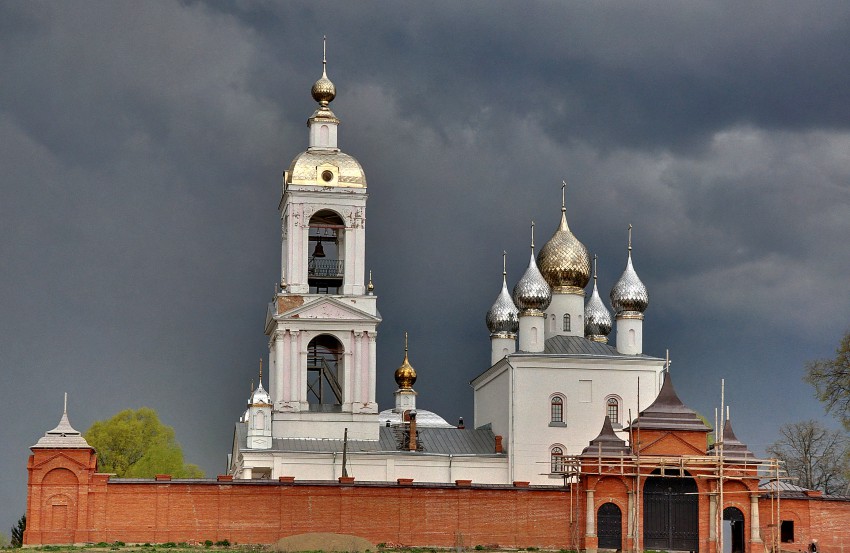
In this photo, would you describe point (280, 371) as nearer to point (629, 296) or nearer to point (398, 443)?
point (398, 443)

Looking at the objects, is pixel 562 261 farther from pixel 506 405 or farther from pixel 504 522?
pixel 504 522

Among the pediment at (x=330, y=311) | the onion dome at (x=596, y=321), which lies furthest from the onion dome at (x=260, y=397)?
the onion dome at (x=596, y=321)

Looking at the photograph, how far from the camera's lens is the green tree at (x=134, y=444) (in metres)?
82.7

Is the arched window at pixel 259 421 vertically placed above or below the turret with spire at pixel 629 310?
below

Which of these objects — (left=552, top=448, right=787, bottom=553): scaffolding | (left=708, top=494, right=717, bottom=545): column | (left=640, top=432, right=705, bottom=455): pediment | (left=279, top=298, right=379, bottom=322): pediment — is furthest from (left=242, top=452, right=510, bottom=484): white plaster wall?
(left=708, top=494, right=717, bottom=545): column

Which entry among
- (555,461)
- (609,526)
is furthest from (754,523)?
(555,461)

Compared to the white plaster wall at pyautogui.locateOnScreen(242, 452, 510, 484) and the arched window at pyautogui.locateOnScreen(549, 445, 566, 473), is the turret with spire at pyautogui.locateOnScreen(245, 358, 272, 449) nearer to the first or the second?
the white plaster wall at pyautogui.locateOnScreen(242, 452, 510, 484)

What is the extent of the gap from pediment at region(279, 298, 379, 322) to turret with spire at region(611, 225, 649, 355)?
30.5 feet

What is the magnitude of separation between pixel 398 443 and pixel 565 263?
984cm

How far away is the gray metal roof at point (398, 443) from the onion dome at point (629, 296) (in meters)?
6.77

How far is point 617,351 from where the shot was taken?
67125mm

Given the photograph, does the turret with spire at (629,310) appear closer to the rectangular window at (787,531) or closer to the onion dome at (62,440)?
the rectangular window at (787,531)

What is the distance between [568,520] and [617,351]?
40.7 ft

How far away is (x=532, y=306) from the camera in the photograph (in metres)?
66.9
